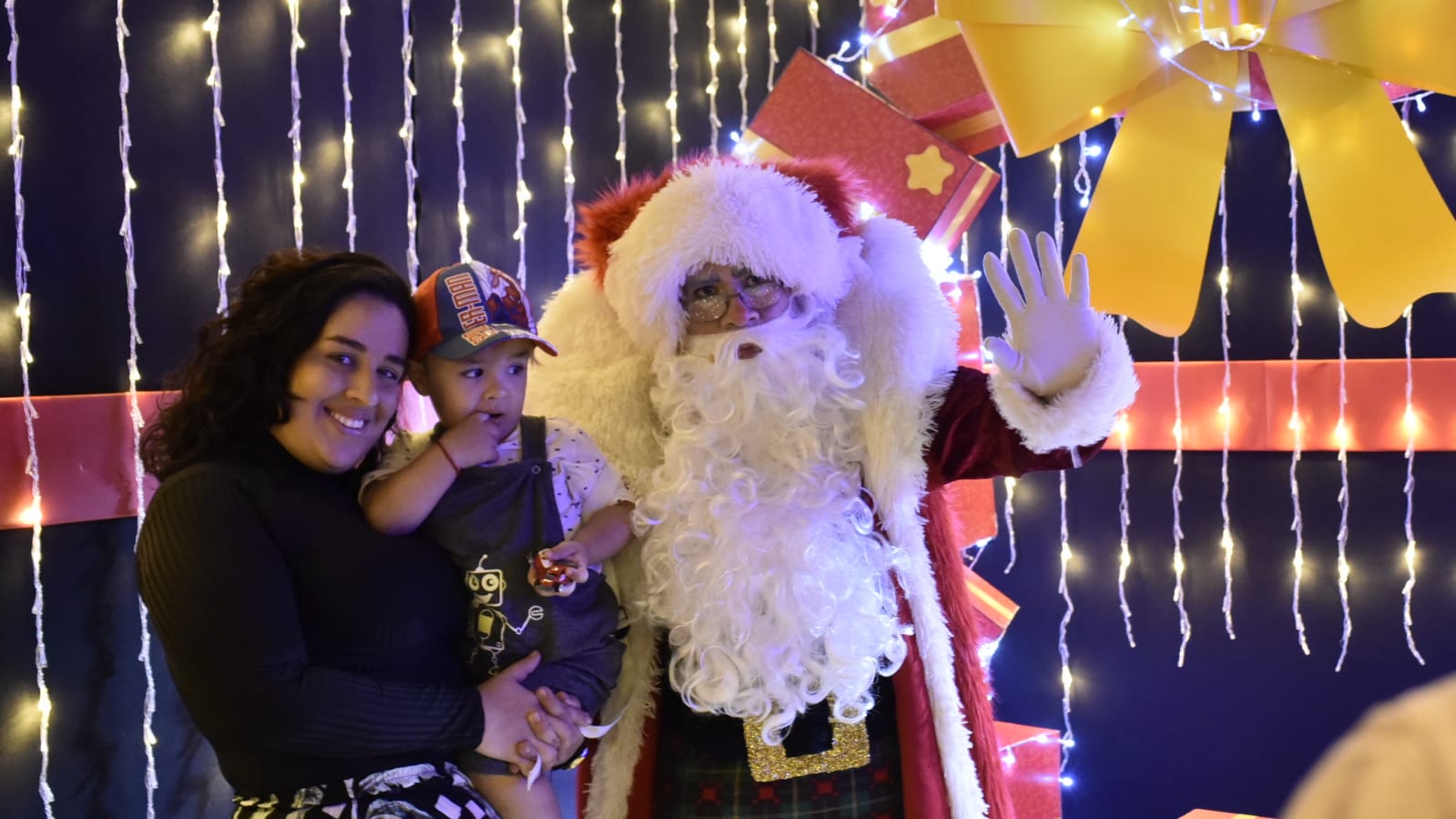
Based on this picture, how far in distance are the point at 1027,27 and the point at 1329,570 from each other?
1.61 metres

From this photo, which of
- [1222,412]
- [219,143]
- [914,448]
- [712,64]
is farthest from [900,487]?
[712,64]

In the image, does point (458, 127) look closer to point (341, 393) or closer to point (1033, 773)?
point (341, 393)

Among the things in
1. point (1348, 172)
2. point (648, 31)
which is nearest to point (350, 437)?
point (1348, 172)

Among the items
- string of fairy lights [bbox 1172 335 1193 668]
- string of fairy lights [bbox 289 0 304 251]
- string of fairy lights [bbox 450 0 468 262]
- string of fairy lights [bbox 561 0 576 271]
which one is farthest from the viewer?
string of fairy lights [bbox 561 0 576 271]

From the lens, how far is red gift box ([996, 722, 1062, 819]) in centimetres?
251

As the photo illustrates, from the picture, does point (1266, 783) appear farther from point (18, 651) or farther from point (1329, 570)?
point (18, 651)

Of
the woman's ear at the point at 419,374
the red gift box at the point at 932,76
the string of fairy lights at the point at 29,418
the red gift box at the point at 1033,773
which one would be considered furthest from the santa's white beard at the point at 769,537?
the string of fairy lights at the point at 29,418

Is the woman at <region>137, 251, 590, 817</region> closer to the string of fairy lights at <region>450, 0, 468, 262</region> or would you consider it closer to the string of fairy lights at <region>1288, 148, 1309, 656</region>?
the string of fairy lights at <region>450, 0, 468, 262</region>

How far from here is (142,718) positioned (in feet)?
6.76

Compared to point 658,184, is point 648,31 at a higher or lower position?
higher

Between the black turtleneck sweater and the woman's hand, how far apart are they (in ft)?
0.10

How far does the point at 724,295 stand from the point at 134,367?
117 cm

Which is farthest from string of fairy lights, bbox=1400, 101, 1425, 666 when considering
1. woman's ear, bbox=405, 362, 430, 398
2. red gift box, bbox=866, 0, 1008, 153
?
woman's ear, bbox=405, 362, 430, 398

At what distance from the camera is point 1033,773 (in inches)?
99.4
